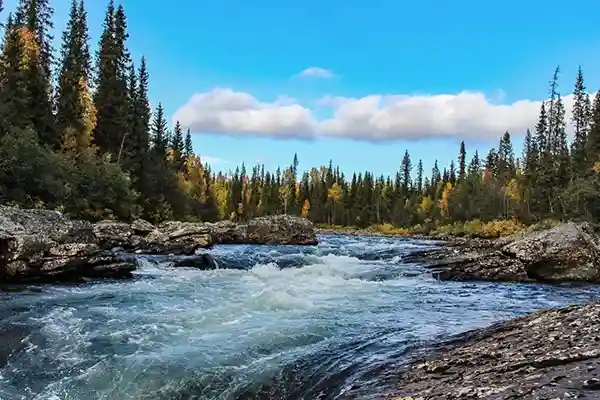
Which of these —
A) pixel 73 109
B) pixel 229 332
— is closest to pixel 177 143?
pixel 73 109

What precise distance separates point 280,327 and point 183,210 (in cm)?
4953

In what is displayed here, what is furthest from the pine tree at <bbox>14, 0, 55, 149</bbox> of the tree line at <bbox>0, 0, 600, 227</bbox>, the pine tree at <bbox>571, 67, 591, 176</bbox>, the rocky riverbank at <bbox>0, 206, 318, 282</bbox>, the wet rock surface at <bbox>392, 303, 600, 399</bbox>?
the pine tree at <bbox>571, 67, 591, 176</bbox>

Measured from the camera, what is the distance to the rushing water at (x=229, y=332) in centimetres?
745

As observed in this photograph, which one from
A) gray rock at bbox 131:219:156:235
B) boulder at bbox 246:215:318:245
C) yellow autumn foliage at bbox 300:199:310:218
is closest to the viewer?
gray rock at bbox 131:219:156:235

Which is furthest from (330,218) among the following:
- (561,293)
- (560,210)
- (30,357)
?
(30,357)

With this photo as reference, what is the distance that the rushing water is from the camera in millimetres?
7445

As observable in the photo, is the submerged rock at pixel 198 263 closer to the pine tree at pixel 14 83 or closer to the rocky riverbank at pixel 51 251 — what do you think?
the rocky riverbank at pixel 51 251

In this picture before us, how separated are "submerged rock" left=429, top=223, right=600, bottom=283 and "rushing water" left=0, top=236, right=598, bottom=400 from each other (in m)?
1.73

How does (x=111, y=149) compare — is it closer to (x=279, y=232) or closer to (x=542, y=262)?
(x=279, y=232)

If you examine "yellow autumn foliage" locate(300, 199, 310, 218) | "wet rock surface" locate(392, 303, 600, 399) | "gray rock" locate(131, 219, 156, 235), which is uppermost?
"yellow autumn foliage" locate(300, 199, 310, 218)

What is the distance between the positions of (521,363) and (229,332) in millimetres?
5958

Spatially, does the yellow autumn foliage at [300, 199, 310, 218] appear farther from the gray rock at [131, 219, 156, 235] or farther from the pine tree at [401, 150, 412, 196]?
the gray rock at [131, 219, 156, 235]

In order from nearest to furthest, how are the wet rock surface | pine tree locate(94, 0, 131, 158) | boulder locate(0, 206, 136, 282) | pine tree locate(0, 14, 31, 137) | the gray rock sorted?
the wet rock surface, boulder locate(0, 206, 136, 282), the gray rock, pine tree locate(0, 14, 31, 137), pine tree locate(94, 0, 131, 158)

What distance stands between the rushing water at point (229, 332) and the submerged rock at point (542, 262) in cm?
173
